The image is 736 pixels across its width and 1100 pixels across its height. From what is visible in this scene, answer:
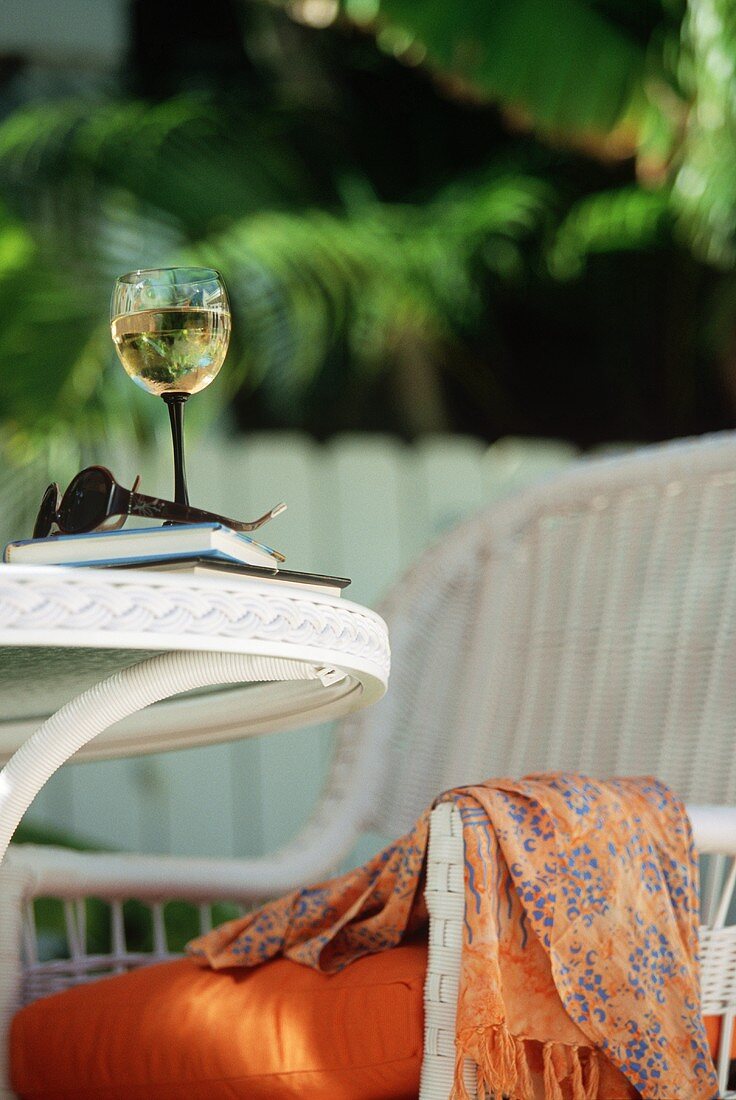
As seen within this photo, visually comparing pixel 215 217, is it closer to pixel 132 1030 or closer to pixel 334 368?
pixel 334 368

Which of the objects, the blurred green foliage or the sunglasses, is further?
the blurred green foliage

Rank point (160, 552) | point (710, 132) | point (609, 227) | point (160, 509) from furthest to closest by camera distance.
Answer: point (609, 227), point (710, 132), point (160, 509), point (160, 552)

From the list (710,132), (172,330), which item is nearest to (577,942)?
(172,330)

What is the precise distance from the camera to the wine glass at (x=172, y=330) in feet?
3.96

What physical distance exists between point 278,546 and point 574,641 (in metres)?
1.67

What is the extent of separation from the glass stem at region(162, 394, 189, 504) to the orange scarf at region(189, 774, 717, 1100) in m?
0.35

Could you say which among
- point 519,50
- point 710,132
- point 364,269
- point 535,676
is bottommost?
point 535,676

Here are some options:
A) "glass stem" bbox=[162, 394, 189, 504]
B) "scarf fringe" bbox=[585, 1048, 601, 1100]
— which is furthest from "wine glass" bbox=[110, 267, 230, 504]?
"scarf fringe" bbox=[585, 1048, 601, 1100]

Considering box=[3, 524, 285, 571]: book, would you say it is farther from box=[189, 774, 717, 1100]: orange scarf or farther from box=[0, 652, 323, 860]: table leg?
box=[189, 774, 717, 1100]: orange scarf

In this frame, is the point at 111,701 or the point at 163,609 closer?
the point at 163,609

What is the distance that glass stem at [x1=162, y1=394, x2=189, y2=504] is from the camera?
3.85ft

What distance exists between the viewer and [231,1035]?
128 centimetres

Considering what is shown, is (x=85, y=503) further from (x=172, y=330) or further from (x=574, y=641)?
(x=574, y=641)

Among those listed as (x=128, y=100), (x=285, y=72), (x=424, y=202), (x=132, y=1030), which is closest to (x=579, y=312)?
(x=424, y=202)
